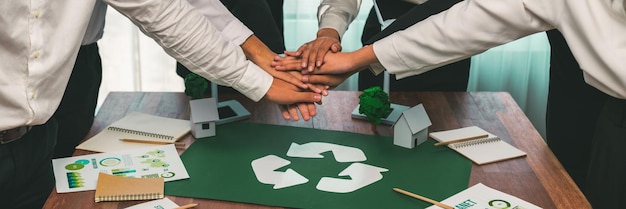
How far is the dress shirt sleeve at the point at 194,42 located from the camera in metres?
1.62

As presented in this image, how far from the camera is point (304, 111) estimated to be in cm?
Answer: 190

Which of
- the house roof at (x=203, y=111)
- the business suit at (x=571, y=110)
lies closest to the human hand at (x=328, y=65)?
the house roof at (x=203, y=111)

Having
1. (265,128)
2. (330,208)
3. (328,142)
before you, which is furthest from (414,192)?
(265,128)

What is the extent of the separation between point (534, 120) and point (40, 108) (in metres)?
2.53

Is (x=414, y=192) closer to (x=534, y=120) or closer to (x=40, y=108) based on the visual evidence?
(x=40, y=108)

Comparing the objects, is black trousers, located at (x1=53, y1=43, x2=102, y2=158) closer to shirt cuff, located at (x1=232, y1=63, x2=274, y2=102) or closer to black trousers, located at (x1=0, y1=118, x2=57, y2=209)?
black trousers, located at (x1=0, y1=118, x2=57, y2=209)

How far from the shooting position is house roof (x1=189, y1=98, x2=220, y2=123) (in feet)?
5.90

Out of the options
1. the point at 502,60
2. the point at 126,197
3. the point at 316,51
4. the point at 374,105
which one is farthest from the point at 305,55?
the point at 502,60

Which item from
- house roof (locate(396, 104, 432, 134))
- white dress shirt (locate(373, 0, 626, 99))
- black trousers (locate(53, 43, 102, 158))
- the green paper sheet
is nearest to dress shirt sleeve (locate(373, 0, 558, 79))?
white dress shirt (locate(373, 0, 626, 99))

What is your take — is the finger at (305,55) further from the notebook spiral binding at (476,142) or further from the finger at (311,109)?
the notebook spiral binding at (476,142)

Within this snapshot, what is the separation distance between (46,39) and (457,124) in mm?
1042

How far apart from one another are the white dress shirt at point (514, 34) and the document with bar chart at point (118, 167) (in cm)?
57

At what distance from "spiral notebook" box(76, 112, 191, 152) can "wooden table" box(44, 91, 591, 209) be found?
0.04 meters

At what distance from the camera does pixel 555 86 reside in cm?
241
